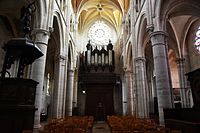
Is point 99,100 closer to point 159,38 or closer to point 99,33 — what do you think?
point 99,33

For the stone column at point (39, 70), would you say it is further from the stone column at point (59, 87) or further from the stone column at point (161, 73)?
the stone column at point (161, 73)

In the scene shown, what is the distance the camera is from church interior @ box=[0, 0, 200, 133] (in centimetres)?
550

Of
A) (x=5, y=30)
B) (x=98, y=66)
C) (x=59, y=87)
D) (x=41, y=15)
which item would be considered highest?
(x=5, y=30)

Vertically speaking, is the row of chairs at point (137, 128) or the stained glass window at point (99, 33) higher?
the stained glass window at point (99, 33)

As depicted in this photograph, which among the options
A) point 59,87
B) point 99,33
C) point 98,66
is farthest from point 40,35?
point 99,33

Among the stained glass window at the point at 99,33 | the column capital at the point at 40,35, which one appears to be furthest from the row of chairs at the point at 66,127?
the stained glass window at the point at 99,33

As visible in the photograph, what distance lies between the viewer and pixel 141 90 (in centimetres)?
1283

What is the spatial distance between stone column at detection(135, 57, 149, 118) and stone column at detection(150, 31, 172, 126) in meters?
4.17

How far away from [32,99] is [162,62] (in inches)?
272

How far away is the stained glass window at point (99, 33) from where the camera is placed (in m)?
27.2

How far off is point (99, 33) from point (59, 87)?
55.9 ft

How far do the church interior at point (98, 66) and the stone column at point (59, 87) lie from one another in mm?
77

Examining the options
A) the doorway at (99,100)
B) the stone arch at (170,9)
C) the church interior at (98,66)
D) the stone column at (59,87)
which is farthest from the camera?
the doorway at (99,100)

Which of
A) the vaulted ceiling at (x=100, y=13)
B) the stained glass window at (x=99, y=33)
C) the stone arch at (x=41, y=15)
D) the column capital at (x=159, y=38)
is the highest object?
the vaulted ceiling at (x=100, y=13)
